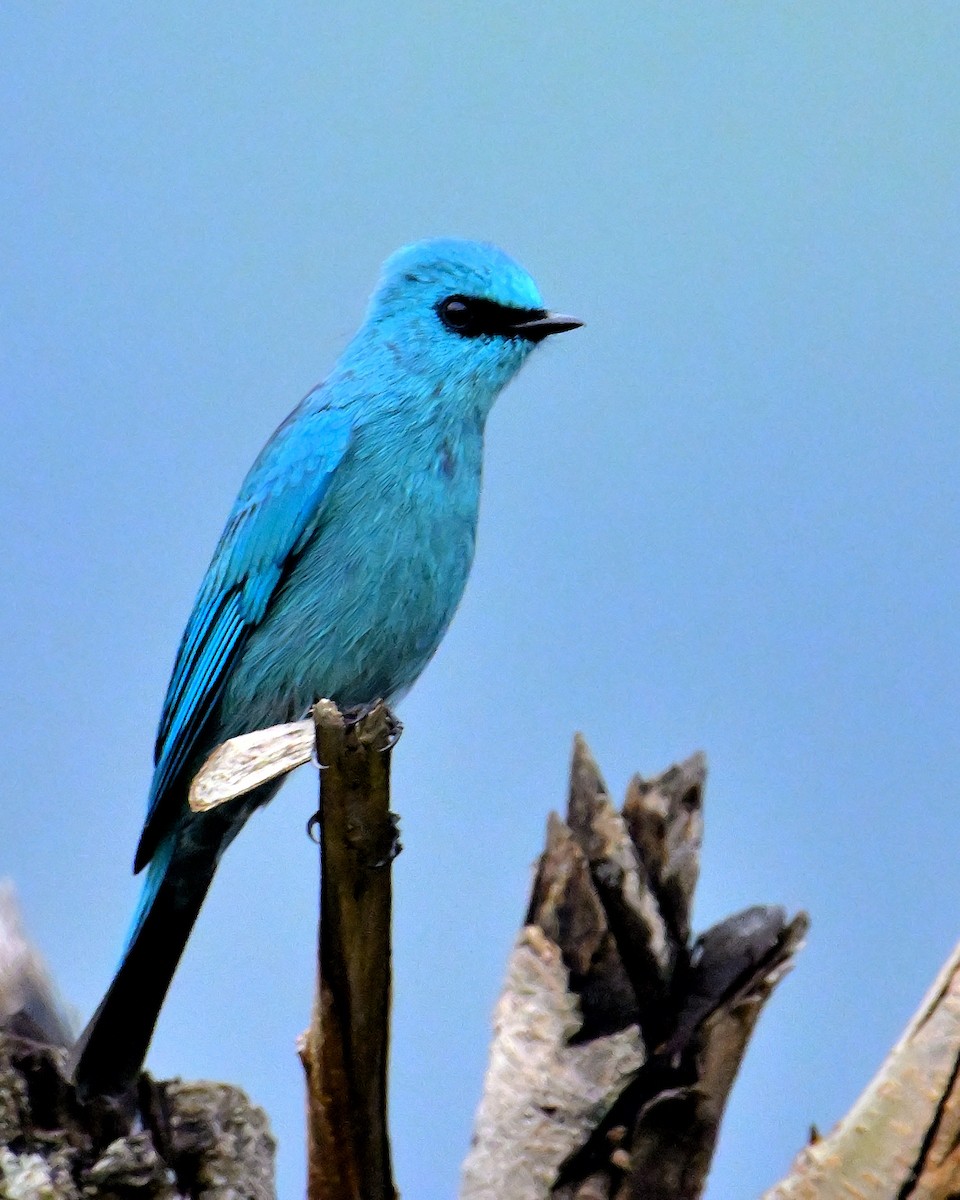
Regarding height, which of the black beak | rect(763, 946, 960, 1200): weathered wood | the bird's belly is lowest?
rect(763, 946, 960, 1200): weathered wood

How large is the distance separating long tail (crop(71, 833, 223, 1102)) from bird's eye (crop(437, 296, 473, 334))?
65.7 inches

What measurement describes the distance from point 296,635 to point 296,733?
102 cm

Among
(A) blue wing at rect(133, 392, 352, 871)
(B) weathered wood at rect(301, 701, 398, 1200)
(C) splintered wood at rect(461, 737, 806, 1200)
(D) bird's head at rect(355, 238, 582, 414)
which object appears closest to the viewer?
(B) weathered wood at rect(301, 701, 398, 1200)

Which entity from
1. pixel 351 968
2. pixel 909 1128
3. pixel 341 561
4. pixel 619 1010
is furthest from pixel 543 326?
pixel 909 1128

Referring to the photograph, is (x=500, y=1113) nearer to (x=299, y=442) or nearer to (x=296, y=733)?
(x=296, y=733)

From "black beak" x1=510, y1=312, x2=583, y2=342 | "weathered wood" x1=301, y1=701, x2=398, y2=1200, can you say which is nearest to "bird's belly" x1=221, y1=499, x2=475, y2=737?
"black beak" x1=510, y1=312, x2=583, y2=342

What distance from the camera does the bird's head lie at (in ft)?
14.0

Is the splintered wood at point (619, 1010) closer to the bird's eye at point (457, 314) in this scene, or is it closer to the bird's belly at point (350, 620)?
the bird's belly at point (350, 620)

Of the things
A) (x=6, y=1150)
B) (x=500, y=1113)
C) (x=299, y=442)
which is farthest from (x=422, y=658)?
(x=6, y=1150)

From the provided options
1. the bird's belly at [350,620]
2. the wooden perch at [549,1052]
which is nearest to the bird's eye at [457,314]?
the bird's belly at [350,620]

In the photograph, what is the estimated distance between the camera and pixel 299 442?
4223 mm

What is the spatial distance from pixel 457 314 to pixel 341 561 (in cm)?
86

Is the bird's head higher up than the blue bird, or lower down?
higher up

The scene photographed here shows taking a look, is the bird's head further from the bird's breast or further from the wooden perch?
the wooden perch
